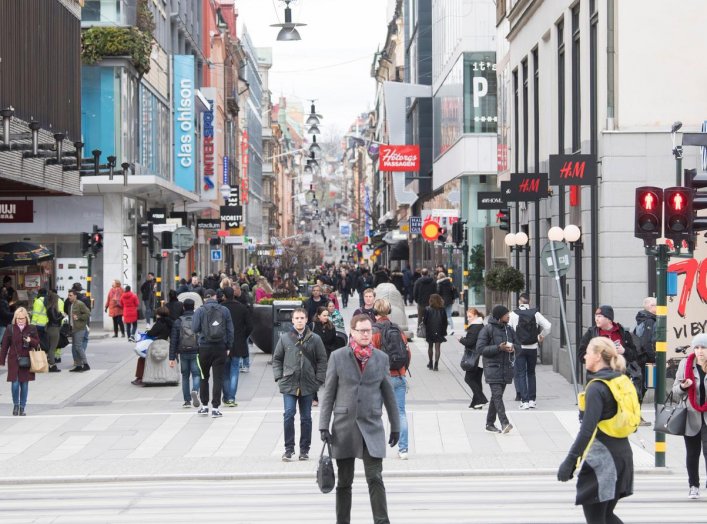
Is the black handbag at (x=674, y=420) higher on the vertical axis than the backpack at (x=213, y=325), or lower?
lower

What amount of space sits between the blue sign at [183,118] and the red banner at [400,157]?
1003 cm

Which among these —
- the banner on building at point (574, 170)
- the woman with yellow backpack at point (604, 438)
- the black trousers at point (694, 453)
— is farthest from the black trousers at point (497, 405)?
the woman with yellow backpack at point (604, 438)

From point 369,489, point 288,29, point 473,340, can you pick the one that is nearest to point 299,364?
point 473,340

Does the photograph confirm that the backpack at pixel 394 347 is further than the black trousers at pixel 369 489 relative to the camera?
Yes

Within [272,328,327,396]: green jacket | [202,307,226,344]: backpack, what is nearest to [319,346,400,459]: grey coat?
[272,328,327,396]: green jacket

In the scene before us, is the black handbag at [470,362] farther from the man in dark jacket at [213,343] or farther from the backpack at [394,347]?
the man in dark jacket at [213,343]

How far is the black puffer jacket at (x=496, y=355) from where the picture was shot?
1708 cm

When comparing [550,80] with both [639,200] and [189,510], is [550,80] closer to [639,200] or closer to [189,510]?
[639,200]

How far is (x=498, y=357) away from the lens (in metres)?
17.1

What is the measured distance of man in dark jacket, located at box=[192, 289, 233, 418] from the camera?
18.9 meters

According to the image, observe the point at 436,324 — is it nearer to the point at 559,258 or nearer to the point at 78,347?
the point at 559,258

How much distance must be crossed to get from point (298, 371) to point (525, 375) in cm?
587

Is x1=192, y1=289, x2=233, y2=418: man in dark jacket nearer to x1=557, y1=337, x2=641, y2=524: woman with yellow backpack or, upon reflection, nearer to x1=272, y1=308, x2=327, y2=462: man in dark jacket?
x1=272, y1=308, x2=327, y2=462: man in dark jacket

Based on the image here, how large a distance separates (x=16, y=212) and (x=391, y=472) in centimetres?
1976
